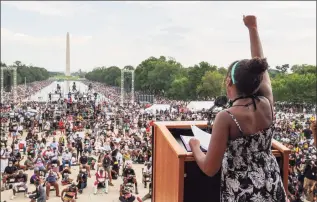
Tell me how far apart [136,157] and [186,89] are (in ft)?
162

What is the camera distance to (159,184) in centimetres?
275

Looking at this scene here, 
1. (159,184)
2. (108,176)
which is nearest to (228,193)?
(159,184)

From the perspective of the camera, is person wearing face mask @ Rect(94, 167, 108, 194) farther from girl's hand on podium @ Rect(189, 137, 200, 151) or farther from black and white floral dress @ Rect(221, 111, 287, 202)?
black and white floral dress @ Rect(221, 111, 287, 202)

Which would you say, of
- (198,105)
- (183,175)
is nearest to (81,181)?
(183,175)

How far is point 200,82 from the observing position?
214ft

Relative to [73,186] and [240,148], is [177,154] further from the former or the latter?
[73,186]

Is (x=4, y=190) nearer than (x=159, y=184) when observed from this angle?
No

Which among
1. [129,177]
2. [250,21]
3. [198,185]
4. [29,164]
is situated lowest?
[29,164]

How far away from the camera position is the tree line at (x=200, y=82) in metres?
54.7

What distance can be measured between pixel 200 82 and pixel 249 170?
210ft

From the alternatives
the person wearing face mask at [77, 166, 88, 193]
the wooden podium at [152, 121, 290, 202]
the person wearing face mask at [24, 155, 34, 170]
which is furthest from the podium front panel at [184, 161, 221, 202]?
the person wearing face mask at [24, 155, 34, 170]

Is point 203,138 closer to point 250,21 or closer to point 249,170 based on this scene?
point 249,170

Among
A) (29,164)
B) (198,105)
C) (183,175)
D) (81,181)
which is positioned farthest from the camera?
(198,105)

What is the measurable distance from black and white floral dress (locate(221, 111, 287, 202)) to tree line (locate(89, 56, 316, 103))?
32034 mm
